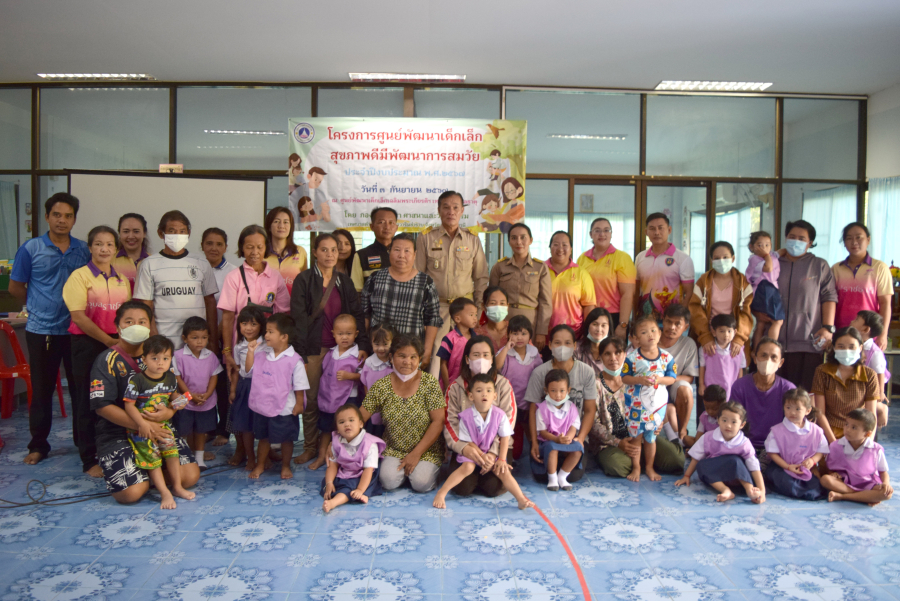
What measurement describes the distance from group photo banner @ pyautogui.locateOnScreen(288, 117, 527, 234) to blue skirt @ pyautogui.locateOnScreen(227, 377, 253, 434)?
8.19ft

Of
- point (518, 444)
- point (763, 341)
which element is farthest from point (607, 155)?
point (518, 444)

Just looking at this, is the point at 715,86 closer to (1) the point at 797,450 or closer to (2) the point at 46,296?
(1) the point at 797,450

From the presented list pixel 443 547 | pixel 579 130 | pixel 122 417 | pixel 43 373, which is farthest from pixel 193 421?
pixel 579 130

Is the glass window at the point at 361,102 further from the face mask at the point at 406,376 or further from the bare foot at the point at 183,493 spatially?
the bare foot at the point at 183,493

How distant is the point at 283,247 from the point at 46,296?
1.52 meters

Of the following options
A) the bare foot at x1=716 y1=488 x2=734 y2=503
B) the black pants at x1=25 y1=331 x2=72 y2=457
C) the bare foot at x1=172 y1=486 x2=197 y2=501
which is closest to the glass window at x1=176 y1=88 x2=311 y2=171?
the black pants at x1=25 y1=331 x2=72 y2=457

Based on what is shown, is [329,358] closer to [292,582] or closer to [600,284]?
[292,582]

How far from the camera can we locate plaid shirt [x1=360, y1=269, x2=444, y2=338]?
12.5 feet

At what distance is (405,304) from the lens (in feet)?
12.5

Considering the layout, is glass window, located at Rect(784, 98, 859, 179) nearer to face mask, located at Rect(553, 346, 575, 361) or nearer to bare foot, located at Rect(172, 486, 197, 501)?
face mask, located at Rect(553, 346, 575, 361)

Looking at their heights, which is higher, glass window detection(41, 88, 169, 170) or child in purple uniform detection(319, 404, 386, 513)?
glass window detection(41, 88, 169, 170)

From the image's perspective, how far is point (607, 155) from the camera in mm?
6477

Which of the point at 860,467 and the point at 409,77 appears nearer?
the point at 860,467

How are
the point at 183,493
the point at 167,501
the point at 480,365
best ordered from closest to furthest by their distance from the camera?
1. the point at 167,501
2. the point at 183,493
3. the point at 480,365
